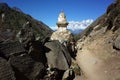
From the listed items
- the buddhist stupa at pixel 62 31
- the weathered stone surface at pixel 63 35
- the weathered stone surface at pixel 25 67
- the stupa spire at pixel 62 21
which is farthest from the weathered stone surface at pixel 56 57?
the stupa spire at pixel 62 21

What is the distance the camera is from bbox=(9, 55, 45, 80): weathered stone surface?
41.4 ft

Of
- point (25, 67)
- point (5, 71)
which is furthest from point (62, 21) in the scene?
→ point (5, 71)

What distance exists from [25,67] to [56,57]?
306cm

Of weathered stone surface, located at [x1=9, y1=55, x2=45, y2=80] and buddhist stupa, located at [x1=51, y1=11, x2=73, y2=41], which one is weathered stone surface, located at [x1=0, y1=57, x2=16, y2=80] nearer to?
weathered stone surface, located at [x1=9, y1=55, x2=45, y2=80]

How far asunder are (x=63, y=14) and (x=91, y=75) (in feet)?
28.7

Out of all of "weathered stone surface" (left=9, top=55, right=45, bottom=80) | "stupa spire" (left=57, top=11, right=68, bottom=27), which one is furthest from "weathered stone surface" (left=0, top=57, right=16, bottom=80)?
"stupa spire" (left=57, top=11, right=68, bottom=27)

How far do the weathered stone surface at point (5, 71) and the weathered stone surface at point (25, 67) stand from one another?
60cm

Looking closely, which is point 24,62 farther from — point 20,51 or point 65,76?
Answer: point 65,76

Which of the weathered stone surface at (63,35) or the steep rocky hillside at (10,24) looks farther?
the weathered stone surface at (63,35)

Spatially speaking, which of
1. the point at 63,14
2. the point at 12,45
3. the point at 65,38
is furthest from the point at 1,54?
the point at 63,14

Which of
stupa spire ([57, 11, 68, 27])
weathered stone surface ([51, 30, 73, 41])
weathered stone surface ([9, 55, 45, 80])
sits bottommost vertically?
weathered stone surface ([9, 55, 45, 80])

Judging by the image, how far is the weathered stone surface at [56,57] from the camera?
15.1 m

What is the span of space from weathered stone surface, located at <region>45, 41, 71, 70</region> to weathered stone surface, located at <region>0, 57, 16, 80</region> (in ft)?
11.8

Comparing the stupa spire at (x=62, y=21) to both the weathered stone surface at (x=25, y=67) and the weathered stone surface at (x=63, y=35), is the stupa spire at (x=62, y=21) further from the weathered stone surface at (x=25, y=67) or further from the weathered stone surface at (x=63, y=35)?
the weathered stone surface at (x=25, y=67)
